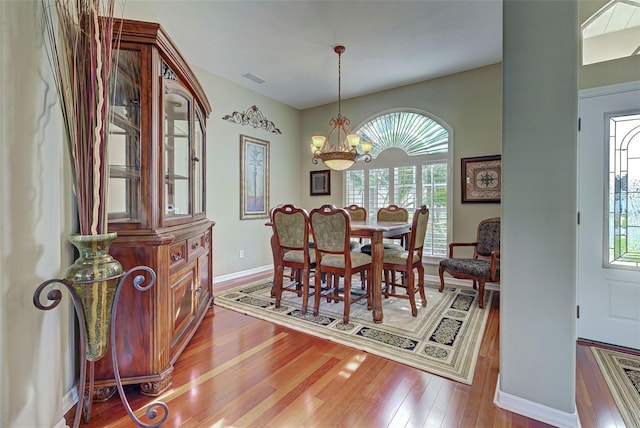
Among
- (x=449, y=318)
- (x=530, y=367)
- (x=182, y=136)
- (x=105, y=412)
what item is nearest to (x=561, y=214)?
(x=530, y=367)

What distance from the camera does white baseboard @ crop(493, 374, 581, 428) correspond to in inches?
54.5

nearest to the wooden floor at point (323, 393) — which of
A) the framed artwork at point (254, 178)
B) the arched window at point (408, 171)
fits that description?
the arched window at point (408, 171)

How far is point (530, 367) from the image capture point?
58.0 inches

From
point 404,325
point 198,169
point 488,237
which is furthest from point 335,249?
point 488,237

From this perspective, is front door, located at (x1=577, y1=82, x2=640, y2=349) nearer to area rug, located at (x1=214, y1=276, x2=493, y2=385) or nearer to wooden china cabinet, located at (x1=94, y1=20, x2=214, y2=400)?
area rug, located at (x1=214, y1=276, x2=493, y2=385)

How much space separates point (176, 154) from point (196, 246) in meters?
0.76

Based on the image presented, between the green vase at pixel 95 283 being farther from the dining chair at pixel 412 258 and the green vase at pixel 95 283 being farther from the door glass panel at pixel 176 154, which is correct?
the dining chair at pixel 412 258

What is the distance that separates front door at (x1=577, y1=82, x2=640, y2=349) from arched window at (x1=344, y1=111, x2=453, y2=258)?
5.96 ft

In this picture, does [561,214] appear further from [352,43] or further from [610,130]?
[352,43]

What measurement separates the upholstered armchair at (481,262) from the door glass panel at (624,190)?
94cm

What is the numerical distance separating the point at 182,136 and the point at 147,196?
697 mm

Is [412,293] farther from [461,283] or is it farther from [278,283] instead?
[461,283]

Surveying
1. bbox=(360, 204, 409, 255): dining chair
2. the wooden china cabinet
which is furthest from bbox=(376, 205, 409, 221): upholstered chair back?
the wooden china cabinet

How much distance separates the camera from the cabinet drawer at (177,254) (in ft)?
6.05
